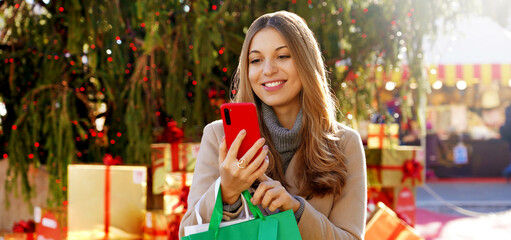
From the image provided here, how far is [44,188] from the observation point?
4.36 meters

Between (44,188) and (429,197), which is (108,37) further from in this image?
(429,197)

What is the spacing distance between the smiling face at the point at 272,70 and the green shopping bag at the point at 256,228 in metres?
0.37

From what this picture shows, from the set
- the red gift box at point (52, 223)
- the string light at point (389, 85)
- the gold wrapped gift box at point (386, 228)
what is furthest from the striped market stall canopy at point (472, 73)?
the red gift box at point (52, 223)

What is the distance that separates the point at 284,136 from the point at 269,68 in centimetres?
19

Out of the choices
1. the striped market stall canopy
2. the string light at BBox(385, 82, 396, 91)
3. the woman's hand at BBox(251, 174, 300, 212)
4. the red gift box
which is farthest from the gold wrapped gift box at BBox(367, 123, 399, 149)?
the striped market stall canopy

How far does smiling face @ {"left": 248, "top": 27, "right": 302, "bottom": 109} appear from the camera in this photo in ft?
4.63

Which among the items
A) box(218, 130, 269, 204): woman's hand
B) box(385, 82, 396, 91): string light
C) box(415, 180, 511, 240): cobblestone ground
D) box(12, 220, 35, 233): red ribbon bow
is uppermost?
box(385, 82, 396, 91): string light

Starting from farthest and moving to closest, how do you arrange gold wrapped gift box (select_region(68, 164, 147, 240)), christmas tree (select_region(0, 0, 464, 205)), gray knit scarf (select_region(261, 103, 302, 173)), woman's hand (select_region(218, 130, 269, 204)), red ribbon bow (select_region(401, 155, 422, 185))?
red ribbon bow (select_region(401, 155, 422, 185)) → christmas tree (select_region(0, 0, 464, 205)) → gold wrapped gift box (select_region(68, 164, 147, 240)) → gray knit scarf (select_region(261, 103, 302, 173)) → woman's hand (select_region(218, 130, 269, 204))

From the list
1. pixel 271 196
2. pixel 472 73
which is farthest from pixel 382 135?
pixel 472 73

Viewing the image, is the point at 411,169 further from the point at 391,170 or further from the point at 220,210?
the point at 220,210

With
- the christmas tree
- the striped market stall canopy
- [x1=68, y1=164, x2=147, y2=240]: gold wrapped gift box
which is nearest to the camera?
[x1=68, y1=164, x2=147, y2=240]: gold wrapped gift box

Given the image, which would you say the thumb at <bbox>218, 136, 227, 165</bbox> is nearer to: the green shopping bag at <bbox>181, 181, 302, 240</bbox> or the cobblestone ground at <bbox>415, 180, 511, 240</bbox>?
the green shopping bag at <bbox>181, 181, 302, 240</bbox>

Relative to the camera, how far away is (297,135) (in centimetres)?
144

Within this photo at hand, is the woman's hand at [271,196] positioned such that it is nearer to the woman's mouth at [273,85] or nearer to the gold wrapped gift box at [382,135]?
the woman's mouth at [273,85]
